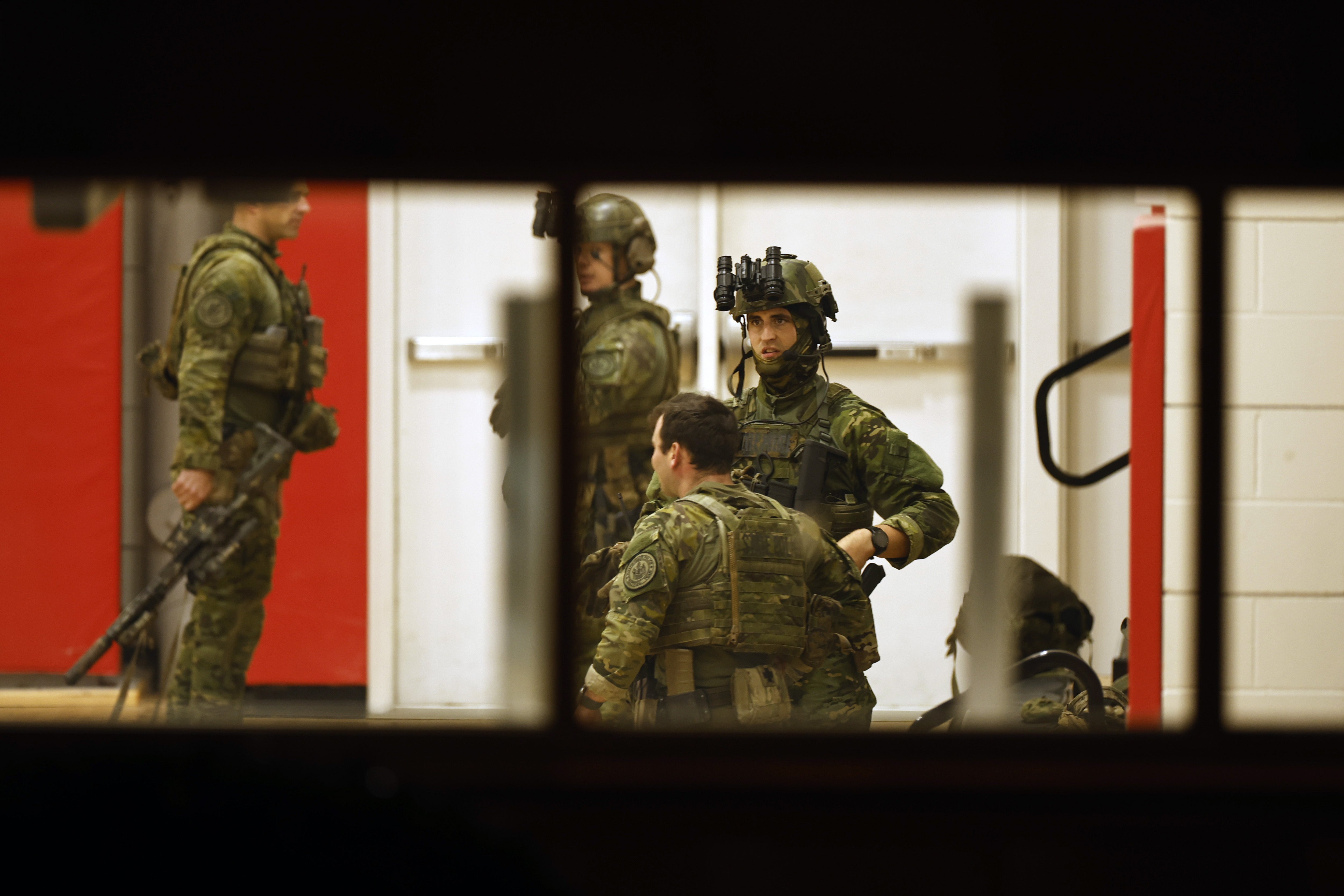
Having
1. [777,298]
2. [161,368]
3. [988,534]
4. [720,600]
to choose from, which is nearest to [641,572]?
[720,600]

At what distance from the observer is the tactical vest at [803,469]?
266cm

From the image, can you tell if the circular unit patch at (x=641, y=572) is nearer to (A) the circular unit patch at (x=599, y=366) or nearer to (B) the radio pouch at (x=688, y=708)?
(B) the radio pouch at (x=688, y=708)

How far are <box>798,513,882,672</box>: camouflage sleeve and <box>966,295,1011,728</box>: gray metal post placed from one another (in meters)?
0.31

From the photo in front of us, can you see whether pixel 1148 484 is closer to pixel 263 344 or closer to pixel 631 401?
pixel 631 401

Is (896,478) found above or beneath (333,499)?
above

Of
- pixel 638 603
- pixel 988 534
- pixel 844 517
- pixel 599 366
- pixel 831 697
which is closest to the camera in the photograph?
pixel 638 603

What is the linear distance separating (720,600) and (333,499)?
7.48 ft

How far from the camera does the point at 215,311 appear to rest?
3.11 meters

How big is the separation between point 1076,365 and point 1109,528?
156 cm

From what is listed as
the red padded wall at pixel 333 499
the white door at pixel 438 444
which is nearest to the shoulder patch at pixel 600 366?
the white door at pixel 438 444

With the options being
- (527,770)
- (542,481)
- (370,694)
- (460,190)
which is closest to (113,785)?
(527,770)

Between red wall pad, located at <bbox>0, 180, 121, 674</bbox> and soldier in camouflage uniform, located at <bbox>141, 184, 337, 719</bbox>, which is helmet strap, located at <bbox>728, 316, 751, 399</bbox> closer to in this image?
soldier in camouflage uniform, located at <bbox>141, 184, 337, 719</bbox>

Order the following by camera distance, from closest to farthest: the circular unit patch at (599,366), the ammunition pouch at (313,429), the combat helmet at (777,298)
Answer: the combat helmet at (777,298) → the circular unit patch at (599,366) → the ammunition pouch at (313,429)

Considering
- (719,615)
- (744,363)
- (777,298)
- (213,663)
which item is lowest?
(213,663)
